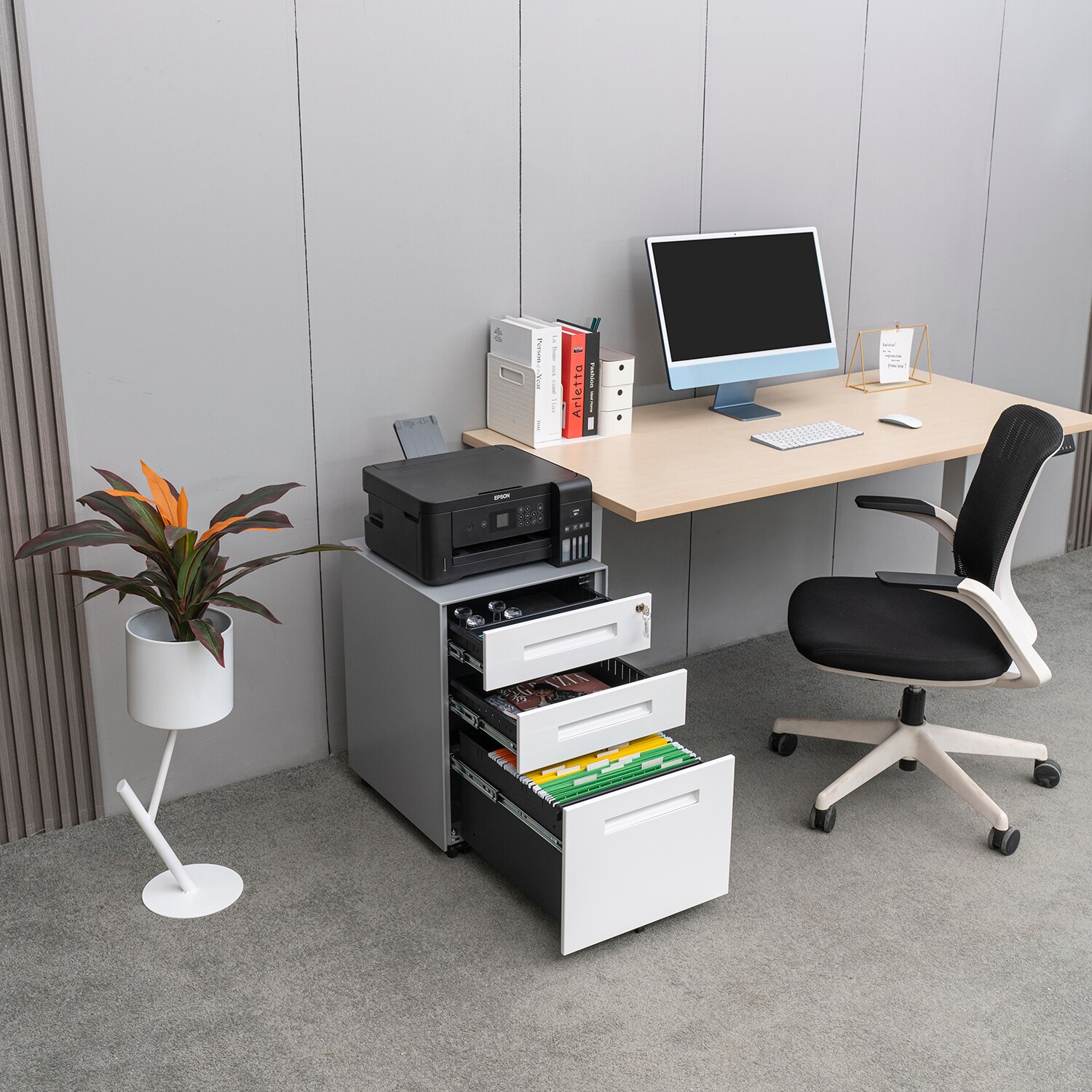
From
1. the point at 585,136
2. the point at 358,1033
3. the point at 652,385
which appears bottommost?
the point at 358,1033

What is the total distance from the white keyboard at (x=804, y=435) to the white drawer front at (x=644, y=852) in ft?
3.33

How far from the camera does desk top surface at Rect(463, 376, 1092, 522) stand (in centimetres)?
288

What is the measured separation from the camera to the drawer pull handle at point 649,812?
2.44m

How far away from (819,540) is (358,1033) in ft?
7.92

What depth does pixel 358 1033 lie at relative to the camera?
2.31 metres

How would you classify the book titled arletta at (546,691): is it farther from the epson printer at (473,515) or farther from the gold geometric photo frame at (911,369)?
the gold geometric photo frame at (911,369)

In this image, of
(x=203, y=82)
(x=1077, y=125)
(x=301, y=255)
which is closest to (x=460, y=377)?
(x=301, y=255)

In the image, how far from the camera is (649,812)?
2496 mm

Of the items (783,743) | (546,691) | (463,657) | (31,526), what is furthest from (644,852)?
(31,526)

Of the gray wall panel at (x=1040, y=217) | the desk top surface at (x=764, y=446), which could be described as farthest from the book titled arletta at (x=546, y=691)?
the gray wall panel at (x=1040, y=217)

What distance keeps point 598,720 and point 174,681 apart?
908 mm

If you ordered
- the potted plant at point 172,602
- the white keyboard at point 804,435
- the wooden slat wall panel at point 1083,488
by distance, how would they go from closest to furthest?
the potted plant at point 172,602 → the white keyboard at point 804,435 → the wooden slat wall panel at point 1083,488

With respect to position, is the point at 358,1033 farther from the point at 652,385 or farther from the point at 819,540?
the point at 819,540

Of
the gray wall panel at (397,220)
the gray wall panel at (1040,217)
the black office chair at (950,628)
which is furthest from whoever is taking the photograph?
the gray wall panel at (1040,217)
